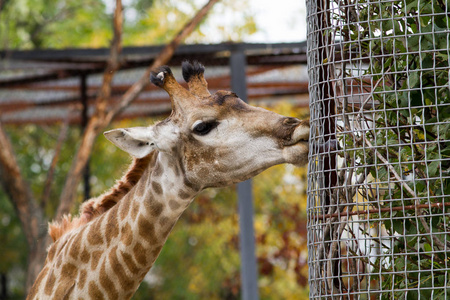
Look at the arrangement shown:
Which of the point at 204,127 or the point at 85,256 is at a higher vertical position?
the point at 204,127

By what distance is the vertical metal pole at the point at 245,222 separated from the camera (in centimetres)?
Answer: 625

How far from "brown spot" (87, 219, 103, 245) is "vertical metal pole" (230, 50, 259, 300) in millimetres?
3104

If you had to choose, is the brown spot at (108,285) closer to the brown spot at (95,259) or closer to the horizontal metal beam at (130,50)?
the brown spot at (95,259)

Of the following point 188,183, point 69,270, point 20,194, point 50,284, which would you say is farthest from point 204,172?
point 20,194

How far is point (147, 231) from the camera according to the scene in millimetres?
3141

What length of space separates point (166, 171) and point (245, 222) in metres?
3.32

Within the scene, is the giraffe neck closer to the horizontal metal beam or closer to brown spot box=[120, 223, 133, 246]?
brown spot box=[120, 223, 133, 246]

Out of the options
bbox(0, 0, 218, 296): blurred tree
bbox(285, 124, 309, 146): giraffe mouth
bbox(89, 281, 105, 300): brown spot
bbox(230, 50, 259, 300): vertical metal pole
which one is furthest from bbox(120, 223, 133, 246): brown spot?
bbox(230, 50, 259, 300): vertical metal pole

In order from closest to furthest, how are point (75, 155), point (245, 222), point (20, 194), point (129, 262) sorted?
point (129, 262) < point (245, 222) < point (75, 155) < point (20, 194)

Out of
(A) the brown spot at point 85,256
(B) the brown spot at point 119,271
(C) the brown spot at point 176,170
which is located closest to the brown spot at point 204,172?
(C) the brown spot at point 176,170

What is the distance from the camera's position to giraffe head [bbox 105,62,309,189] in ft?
9.62

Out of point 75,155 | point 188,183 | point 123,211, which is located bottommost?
point 123,211

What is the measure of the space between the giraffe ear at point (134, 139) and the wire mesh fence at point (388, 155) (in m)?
0.82

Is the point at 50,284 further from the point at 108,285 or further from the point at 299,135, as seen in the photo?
the point at 299,135
